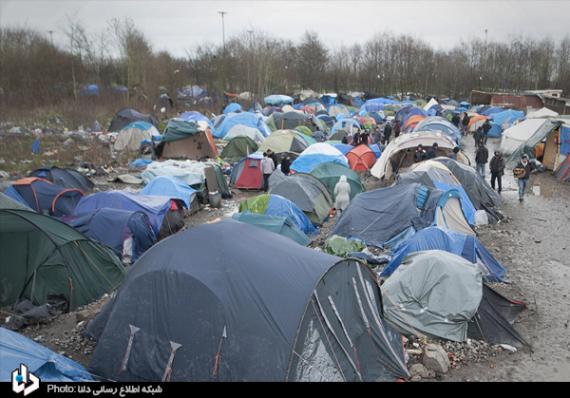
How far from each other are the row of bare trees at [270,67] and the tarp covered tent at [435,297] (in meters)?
29.0

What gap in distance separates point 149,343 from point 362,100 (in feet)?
156

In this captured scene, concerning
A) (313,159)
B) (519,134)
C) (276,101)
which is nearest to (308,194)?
(313,159)

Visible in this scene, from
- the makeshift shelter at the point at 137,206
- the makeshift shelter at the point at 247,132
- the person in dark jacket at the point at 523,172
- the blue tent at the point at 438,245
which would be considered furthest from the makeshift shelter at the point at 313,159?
the makeshift shelter at the point at 247,132

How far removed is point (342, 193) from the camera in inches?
539

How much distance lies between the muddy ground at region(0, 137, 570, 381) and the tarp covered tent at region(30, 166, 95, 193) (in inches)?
162

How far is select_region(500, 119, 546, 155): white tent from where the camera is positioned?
21.6 m

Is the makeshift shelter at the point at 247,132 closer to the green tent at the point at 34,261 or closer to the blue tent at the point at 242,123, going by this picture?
the blue tent at the point at 242,123

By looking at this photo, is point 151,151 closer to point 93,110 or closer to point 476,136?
point 93,110

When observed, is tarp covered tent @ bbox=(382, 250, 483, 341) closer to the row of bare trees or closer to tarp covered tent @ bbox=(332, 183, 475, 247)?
tarp covered tent @ bbox=(332, 183, 475, 247)

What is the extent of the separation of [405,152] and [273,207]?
759 cm

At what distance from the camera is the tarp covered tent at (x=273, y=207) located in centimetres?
1166

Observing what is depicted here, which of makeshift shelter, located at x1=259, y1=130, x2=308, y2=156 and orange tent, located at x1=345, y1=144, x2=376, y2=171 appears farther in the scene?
makeshift shelter, located at x1=259, y1=130, x2=308, y2=156

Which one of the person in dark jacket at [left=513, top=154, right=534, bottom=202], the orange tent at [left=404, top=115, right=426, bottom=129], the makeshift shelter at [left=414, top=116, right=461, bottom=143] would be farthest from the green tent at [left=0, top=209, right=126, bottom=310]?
the orange tent at [left=404, top=115, right=426, bottom=129]

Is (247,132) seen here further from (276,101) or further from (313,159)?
(276,101)
